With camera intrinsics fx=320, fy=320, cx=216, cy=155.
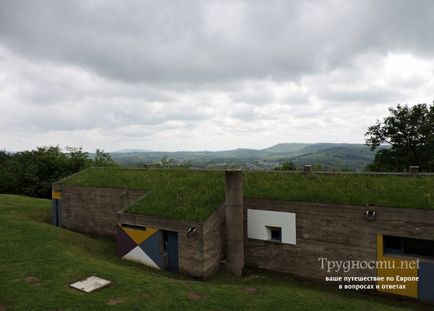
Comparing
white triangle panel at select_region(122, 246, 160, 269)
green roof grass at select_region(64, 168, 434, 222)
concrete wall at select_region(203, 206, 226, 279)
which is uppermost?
green roof grass at select_region(64, 168, 434, 222)

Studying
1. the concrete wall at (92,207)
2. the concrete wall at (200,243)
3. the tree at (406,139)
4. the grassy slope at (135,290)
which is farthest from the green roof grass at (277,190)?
the tree at (406,139)

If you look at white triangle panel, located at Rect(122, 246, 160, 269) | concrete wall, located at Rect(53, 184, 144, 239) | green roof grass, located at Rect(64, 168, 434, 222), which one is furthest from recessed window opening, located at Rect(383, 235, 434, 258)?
concrete wall, located at Rect(53, 184, 144, 239)

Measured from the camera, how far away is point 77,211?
99.9ft

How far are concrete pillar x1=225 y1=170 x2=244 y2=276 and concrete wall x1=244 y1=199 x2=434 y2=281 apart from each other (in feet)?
4.46

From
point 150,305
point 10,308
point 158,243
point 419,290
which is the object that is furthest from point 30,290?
point 419,290

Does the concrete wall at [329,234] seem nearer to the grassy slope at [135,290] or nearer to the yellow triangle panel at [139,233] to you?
the grassy slope at [135,290]

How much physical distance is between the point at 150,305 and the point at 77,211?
63.4 feet

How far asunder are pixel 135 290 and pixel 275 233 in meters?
9.40

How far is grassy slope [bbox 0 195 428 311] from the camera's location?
1437 cm

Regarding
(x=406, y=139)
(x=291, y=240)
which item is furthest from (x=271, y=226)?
(x=406, y=139)

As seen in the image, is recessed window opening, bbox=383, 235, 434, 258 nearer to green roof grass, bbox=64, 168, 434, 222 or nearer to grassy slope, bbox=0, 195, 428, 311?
green roof grass, bbox=64, 168, 434, 222

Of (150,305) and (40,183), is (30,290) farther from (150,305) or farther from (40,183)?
(40,183)

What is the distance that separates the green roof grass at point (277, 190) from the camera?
1808 centimetres

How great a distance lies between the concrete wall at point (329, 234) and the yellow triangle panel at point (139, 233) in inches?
255
